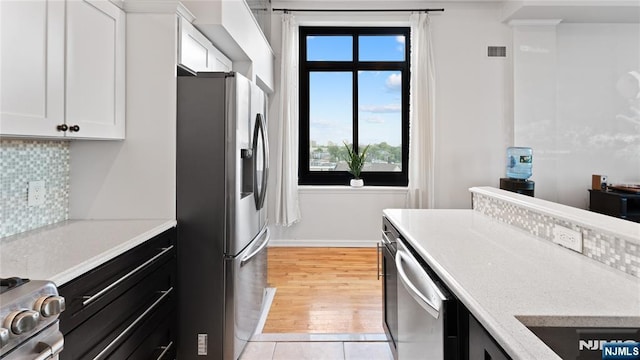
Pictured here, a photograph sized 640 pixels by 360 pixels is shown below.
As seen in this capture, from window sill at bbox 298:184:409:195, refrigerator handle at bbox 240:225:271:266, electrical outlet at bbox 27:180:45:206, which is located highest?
electrical outlet at bbox 27:180:45:206

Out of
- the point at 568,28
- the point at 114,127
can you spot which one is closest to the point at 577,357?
the point at 114,127

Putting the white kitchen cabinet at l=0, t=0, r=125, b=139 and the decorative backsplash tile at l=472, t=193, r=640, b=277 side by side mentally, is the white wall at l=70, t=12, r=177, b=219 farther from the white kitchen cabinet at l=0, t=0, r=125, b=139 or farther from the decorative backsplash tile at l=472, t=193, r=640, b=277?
the decorative backsplash tile at l=472, t=193, r=640, b=277

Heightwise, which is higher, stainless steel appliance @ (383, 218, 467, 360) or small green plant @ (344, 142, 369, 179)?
small green plant @ (344, 142, 369, 179)

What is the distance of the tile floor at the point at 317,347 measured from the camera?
2.08 metres

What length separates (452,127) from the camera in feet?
14.9

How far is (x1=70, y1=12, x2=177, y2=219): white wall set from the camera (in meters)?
1.85

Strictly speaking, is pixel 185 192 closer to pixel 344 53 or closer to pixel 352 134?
pixel 352 134

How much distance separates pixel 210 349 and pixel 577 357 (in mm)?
1663

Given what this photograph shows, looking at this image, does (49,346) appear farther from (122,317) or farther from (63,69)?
(63,69)

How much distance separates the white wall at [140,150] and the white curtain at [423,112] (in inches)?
127

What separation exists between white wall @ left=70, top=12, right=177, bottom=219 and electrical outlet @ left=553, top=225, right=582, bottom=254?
1764 mm

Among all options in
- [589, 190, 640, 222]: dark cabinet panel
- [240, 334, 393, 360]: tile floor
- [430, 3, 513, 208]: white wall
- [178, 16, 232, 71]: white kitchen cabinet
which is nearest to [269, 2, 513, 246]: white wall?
[430, 3, 513, 208]: white wall

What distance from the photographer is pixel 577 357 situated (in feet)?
2.48
